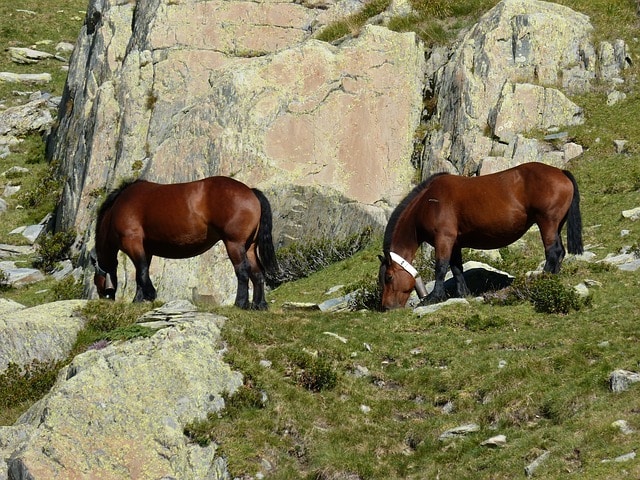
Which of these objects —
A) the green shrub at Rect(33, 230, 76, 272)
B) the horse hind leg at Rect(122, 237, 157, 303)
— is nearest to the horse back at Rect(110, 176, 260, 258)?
the horse hind leg at Rect(122, 237, 157, 303)

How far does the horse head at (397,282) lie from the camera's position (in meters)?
17.1

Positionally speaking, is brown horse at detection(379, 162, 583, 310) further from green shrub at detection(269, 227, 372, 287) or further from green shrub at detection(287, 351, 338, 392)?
green shrub at detection(269, 227, 372, 287)

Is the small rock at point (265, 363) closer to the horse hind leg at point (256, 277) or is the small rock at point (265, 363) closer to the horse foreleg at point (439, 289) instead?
the horse hind leg at point (256, 277)

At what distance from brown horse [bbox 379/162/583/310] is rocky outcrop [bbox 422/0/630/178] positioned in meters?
8.16

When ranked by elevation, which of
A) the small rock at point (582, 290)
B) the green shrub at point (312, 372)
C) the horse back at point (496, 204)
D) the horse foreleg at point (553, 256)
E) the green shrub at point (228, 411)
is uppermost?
the horse back at point (496, 204)

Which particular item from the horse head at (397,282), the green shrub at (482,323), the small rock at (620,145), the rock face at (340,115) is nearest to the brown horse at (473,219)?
the horse head at (397,282)

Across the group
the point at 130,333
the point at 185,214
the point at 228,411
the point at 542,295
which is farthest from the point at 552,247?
the point at 130,333

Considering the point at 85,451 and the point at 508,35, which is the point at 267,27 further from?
the point at 85,451

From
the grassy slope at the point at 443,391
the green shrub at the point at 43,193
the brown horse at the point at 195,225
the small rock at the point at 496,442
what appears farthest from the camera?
the green shrub at the point at 43,193

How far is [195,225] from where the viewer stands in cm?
1727

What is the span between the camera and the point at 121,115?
101ft

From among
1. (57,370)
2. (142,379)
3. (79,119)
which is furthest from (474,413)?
(79,119)

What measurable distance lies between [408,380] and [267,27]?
21.5 meters

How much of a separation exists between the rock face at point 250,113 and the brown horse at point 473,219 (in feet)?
25.1
